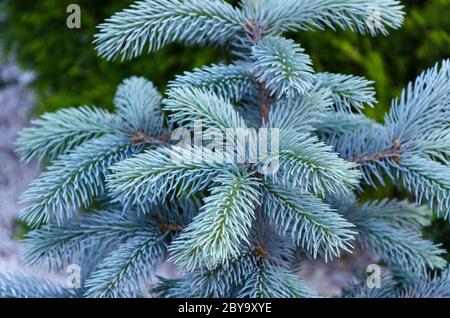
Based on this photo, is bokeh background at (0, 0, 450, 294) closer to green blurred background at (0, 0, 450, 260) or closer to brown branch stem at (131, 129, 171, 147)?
green blurred background at (0, 0, 450, 260)

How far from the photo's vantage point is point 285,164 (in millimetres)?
948

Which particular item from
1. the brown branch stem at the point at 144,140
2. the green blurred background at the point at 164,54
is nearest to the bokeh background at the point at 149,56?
the green blurred background at the point at 164,54

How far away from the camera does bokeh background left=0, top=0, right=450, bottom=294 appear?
7.78ft

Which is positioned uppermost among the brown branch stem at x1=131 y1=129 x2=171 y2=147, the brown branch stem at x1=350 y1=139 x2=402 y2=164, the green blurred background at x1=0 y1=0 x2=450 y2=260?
the green blurred background at x1=0 y1=0 x2=450 y2=260

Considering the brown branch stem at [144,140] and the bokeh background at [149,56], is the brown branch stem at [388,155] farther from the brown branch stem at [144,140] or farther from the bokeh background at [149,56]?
the bokeh background at [149,56]

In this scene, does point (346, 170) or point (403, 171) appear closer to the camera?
point (346, 170)

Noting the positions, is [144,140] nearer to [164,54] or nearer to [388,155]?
[388,155]

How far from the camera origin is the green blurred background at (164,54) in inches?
93.3

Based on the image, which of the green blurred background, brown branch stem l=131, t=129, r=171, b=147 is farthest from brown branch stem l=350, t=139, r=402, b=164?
the green blurred background

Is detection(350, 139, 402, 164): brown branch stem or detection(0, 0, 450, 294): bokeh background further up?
detection(0, 0, 450, 294): bokeh background

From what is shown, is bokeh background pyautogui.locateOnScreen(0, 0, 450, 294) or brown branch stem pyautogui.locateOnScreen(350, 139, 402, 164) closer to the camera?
brown branch stem pyautogui.locateOnScreen(350, 139, 402, 164)

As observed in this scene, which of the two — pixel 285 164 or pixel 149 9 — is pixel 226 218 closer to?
pixel 285 164

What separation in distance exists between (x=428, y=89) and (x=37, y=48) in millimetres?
1998
